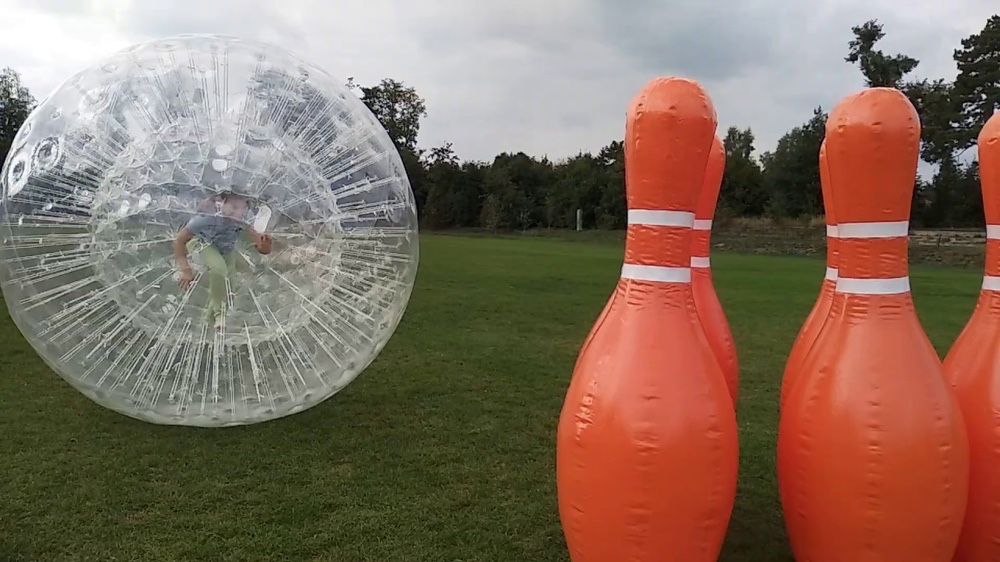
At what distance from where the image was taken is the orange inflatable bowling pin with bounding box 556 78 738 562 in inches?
81.1

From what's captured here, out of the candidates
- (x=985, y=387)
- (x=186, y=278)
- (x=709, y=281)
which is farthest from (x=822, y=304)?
(x=186, y=278)

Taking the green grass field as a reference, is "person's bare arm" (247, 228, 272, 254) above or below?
above

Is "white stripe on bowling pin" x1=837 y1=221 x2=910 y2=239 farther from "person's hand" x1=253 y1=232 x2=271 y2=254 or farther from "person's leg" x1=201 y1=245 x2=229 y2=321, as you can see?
"person's leg" x1=201 y1=245 x2=229 y2=321

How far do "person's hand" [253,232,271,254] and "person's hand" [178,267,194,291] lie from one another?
0.81 feet

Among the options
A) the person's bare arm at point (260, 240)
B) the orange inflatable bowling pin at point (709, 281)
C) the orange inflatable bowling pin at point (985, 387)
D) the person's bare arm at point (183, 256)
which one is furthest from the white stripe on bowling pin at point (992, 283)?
the person's bare arm at point (183, 256)

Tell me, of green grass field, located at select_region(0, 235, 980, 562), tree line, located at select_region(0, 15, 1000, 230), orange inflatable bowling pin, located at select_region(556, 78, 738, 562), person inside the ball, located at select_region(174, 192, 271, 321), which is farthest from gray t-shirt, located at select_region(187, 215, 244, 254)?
tree line, located at select_region(0, 15, 1000, 230)

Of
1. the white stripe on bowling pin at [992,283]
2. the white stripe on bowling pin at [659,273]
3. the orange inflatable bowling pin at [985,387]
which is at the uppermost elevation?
the white stripe on bowling pin at [659,273]

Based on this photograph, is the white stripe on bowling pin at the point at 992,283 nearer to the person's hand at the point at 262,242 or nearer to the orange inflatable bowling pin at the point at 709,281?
the orange inflatable bowling pin at the point at 709,281

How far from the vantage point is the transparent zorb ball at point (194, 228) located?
291 centimetres

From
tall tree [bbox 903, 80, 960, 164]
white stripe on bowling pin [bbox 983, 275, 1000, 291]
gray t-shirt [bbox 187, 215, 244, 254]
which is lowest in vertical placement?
white stripe on bowling pin [bbox 983, 275, 1000, 291]

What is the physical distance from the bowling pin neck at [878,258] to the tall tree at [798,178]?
2651 cm

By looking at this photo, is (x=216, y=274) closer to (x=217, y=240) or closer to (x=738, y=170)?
(x=217, y=240)

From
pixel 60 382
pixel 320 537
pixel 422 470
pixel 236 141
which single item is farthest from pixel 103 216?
pixel 60 382

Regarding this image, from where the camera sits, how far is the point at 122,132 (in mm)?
2906
